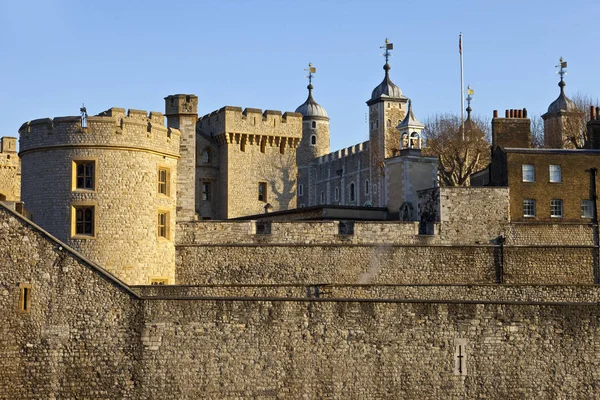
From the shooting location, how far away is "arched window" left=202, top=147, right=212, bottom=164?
51.2 meters

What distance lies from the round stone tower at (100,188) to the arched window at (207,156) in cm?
1863

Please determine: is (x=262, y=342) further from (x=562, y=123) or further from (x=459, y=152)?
(x=562, y=123)

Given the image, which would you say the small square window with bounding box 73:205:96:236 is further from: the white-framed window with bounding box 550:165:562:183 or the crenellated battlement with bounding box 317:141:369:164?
the crenellated battlement with bounding box 317:141:369:164

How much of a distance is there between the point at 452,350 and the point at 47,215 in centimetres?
1193

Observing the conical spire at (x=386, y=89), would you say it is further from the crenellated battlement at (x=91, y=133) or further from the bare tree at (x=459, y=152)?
the crenellated battlement at (x=91, y=133)

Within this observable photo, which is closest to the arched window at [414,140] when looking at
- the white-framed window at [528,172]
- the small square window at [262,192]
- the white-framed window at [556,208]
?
the small square window at [262,192]

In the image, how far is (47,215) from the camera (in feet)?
104

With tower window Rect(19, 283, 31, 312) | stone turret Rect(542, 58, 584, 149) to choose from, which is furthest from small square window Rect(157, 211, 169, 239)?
stone turret Rect(542, 58, 584, 149)

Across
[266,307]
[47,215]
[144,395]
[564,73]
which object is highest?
[564,73]

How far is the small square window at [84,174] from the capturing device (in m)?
31.5

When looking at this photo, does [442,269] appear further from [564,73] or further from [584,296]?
[564,73]

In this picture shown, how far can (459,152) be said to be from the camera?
60.7 m

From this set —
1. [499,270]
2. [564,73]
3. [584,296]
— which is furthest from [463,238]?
[564,73]

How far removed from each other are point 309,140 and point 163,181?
201 ft
